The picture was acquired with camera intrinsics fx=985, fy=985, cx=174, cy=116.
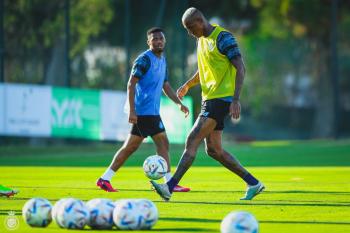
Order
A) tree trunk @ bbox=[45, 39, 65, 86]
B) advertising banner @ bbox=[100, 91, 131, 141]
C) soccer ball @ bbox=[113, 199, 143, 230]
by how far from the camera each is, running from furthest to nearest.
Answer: tree trunk @ bbox=[45, 39, 65, 86] → advertising banner @ bbox=[100, 91, 131, 141] → soccer ball @ bbox=[113, 199, 143, 230]

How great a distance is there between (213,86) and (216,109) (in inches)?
12.6

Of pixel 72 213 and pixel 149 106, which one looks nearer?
pixel 72 213

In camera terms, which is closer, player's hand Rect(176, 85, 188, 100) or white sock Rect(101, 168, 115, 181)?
player's hand Rect(176, 85, 188, 100)

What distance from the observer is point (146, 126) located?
599 inches

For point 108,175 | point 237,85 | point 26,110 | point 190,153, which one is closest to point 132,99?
point 108,175

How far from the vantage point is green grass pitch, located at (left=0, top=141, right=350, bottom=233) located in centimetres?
1079

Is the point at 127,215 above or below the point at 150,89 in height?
below

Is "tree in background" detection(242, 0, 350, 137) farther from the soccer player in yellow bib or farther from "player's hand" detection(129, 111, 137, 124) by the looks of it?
the soccer player in yellow bib

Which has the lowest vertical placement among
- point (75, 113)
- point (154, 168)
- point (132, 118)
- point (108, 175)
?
point (75, 113)

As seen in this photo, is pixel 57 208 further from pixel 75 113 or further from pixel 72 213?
pixel 75 113

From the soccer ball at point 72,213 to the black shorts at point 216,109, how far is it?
3.59m

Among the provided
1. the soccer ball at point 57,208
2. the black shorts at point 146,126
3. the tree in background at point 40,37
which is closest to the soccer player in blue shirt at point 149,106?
the black shorts at point 146,126

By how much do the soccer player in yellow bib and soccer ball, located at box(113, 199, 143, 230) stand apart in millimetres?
2920

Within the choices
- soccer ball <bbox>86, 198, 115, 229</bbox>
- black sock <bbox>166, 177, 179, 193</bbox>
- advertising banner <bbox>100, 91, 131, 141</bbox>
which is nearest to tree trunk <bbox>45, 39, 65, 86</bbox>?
advertising banner <bbox>100, 91, 131, 141</bbox>
